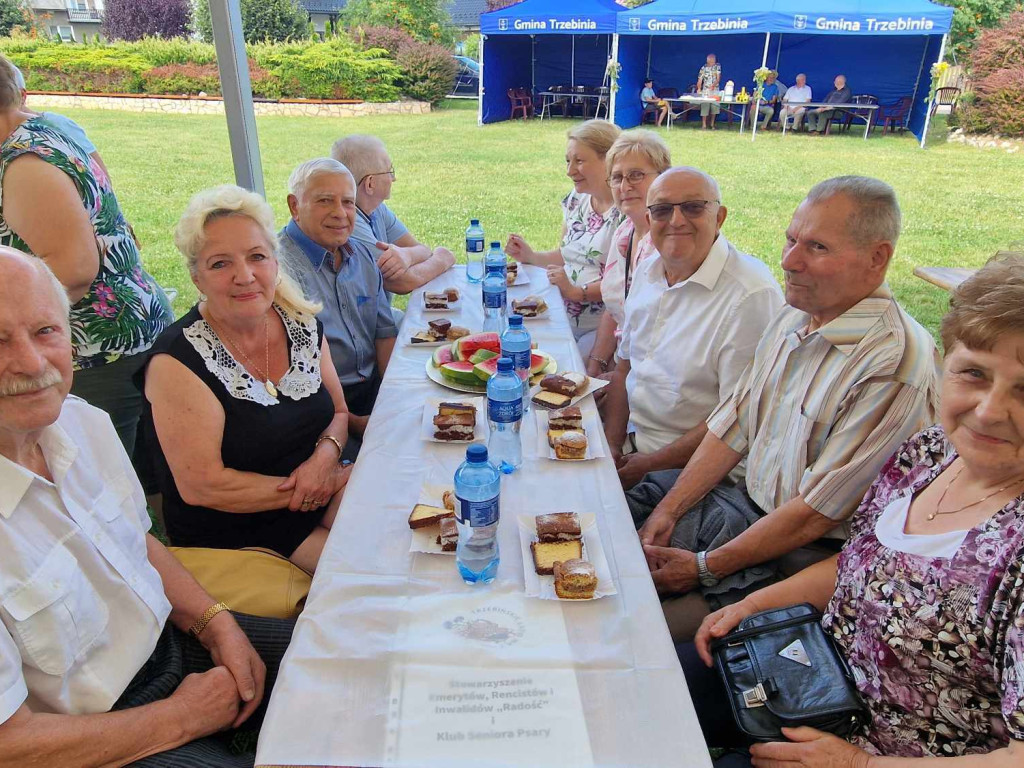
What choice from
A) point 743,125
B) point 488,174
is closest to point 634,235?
point 488,174

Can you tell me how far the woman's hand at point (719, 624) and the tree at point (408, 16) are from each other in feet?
79.3

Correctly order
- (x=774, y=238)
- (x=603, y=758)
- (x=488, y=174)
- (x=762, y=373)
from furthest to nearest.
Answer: (x=488, y=174)
(x=774, y=238)
(x=762, y=373)
(x=603, y=758)

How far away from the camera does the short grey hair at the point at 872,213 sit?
1884mm

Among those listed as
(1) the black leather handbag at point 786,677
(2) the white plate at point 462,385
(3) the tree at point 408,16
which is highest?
(3) the tree at point 408,16

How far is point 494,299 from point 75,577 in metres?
2.10

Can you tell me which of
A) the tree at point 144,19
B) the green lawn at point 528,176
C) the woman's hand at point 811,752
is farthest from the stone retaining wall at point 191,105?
the woman's hand at point 811,752

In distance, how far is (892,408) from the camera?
1805mm

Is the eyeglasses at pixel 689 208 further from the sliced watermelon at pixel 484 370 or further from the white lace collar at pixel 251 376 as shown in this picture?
the white lace collar at pixel 251 376

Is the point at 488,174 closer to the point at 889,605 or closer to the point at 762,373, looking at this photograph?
the point at 762,373

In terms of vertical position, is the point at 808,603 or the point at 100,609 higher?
the point at 100,609

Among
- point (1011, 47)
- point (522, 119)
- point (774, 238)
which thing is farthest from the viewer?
point (522, 119)

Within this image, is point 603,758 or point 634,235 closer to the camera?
point 603,758

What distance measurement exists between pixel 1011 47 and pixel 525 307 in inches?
655

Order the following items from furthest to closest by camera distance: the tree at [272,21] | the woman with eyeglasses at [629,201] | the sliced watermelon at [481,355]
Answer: the tree at [272,21] → the woman with eyeglasses at [629,201] → the sliced watermelon at [481,355]
